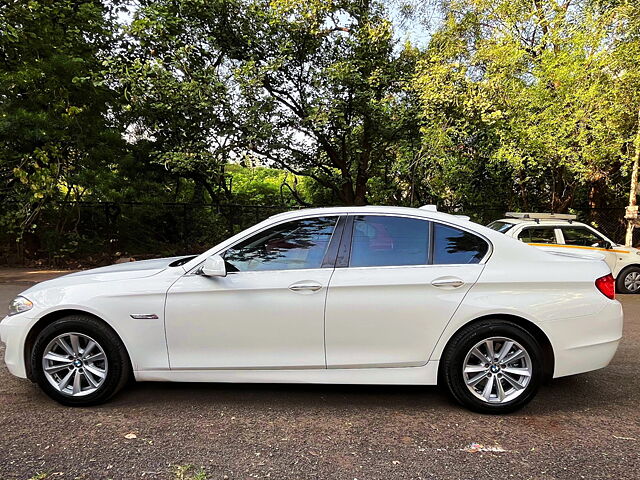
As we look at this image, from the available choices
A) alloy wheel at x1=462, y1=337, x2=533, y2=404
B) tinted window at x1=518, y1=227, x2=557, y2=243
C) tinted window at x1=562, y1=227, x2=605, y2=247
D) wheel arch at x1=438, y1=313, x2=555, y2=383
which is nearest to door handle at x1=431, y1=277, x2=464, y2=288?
wheel arch at x1=438, y1=313, x2=555, y2=383

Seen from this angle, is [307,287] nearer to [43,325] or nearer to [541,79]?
[43,325]

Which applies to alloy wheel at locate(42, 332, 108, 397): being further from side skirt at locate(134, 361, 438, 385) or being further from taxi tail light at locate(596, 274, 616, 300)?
taxi tail light at locate(596, 274, 616, 300)

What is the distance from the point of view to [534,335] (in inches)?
145

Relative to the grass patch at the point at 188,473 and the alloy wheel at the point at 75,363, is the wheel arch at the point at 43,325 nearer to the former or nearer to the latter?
the alloy wheel at the point at 75,363

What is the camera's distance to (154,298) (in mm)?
3695

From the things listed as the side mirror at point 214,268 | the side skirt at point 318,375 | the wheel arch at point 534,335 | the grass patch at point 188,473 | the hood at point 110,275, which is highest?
the side mirror at point 214,268

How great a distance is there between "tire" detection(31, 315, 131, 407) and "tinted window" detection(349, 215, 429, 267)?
2028mm

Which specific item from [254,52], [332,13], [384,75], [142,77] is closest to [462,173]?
[384,75]

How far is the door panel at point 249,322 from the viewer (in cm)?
362

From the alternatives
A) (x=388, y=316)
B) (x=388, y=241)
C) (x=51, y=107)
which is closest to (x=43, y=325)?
(x=388, y=316)

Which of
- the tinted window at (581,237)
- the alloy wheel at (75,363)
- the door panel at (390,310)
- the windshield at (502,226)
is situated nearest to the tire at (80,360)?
the alloy wheel at (75,363)

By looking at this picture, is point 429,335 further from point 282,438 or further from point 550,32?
point 550,32

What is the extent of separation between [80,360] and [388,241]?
263 cm

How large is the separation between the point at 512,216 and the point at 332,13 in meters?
6.88
